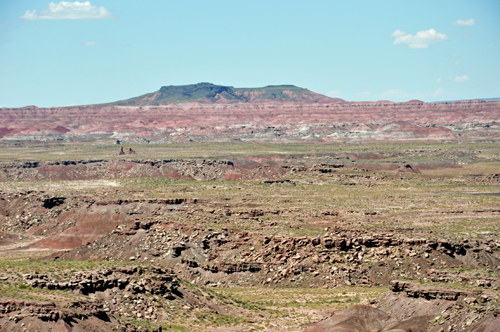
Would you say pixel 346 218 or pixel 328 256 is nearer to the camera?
pixel 328 256

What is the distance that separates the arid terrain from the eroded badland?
0.37 feet

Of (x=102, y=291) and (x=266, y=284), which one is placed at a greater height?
(x=102, y=291)

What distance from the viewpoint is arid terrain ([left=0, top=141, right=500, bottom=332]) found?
3147 cm

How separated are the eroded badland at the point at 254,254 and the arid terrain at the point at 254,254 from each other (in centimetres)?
11

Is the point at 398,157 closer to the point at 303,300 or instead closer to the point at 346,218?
the point at 346,218

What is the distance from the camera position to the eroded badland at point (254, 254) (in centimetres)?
3142

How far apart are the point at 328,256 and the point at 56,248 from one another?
30476 mm

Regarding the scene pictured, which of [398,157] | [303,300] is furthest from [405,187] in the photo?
[398,157]

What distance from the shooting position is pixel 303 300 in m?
40.8

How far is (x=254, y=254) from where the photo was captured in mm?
48844

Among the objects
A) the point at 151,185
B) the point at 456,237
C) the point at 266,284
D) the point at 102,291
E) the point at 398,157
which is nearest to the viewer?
the point at 102,291

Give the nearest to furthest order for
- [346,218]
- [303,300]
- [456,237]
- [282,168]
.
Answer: [303,300], [456,237], [346,218], [282,168]

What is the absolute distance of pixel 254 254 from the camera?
48.8m

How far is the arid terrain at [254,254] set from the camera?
31469 millimetres
